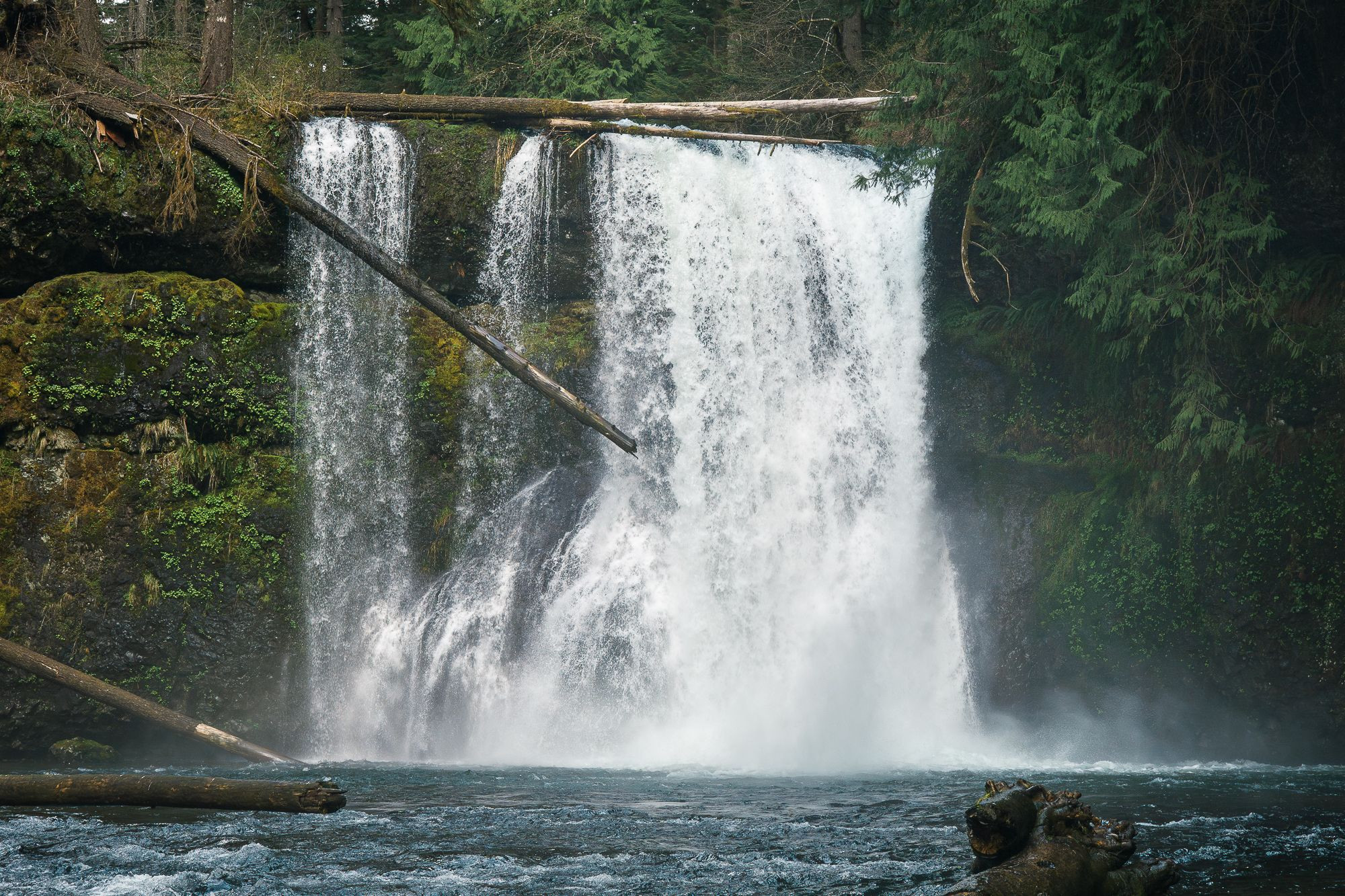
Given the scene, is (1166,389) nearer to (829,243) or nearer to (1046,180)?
(1046,180)

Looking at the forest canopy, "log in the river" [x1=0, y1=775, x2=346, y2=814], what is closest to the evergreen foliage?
the forest canopy

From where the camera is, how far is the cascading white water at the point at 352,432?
551 inches

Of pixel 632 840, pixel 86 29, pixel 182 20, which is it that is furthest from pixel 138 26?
pixel 632 840

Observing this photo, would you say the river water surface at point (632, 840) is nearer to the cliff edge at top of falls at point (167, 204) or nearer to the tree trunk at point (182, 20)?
the cliff edge at top of falls at point (167, 204)

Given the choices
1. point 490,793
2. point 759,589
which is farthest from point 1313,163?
point 490,793

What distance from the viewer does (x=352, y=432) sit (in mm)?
14719

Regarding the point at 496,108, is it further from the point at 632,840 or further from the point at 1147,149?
the point at 632,840

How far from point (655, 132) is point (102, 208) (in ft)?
22.7

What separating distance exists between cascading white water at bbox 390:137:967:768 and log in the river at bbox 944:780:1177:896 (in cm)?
726

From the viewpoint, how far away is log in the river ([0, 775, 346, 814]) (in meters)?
5.53

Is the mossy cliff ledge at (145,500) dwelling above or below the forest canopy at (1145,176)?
below

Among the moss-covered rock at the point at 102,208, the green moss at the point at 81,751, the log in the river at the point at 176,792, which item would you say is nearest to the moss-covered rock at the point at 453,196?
the moss-covered rock at the point at 102,208

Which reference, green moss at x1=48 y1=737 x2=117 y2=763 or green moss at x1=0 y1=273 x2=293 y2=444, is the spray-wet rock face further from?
green moss at x1=48 y1=737 x2=117 y2=763

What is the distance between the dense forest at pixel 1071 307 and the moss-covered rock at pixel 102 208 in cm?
3
